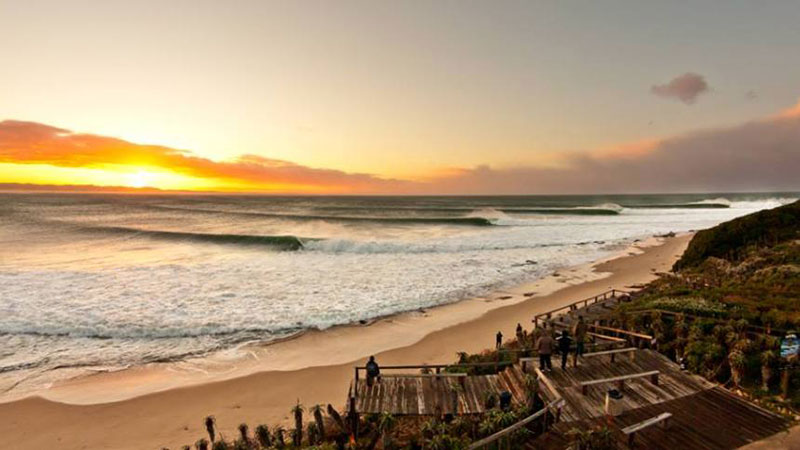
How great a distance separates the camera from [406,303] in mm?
25750

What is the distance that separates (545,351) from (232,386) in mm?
12221

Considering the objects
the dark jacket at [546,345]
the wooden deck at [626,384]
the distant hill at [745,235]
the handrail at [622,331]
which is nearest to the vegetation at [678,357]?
the handrail at [622,331]

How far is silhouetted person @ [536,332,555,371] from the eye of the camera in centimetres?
1130

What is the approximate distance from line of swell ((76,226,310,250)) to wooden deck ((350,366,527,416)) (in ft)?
137

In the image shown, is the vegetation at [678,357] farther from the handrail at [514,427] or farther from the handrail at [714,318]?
the handrail at [514,427]

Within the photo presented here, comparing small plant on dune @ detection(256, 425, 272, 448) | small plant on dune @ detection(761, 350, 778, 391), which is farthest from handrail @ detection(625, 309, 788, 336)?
small plant on dune @ detection(256, 425, 272, 448)

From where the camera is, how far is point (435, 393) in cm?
1143

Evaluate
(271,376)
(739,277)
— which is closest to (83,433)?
(271,376)

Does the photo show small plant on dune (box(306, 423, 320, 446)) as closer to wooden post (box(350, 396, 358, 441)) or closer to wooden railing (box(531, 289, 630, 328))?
wooden post (box(350, 396, 358, 441))

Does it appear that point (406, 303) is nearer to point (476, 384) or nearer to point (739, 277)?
point (476, 384)

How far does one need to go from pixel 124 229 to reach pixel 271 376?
6880 cm

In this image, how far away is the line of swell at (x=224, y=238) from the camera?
176 ft

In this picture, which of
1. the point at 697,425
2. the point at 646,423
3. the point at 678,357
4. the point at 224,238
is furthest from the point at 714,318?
the point at 224,238

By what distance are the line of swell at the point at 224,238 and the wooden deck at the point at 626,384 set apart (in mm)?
44079
